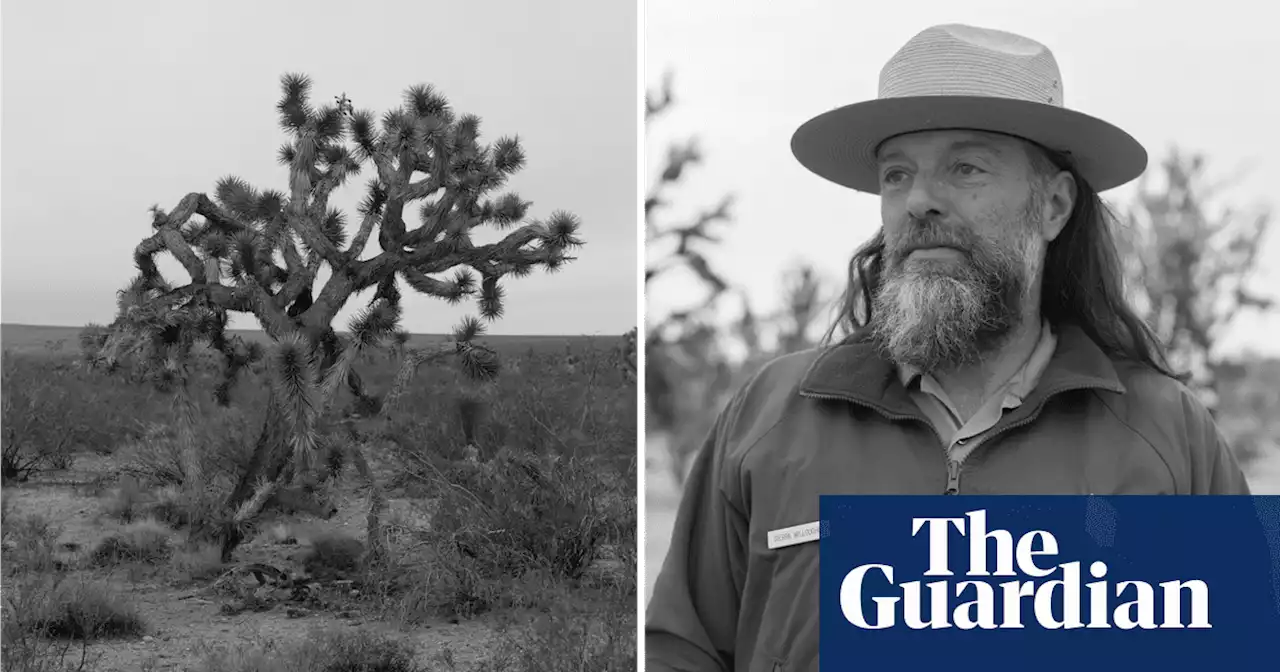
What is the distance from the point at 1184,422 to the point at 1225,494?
0.14 meters

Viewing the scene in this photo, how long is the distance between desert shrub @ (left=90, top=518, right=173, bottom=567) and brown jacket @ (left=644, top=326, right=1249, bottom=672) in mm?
2233

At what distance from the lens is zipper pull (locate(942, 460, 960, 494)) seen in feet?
6.58

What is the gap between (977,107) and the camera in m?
2.04

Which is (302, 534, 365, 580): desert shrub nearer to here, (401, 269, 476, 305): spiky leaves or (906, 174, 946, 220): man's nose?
(401, 269, 476, 305): spiky leaves

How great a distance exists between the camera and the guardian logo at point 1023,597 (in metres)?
2.15

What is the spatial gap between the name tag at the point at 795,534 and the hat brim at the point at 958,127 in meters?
0.61

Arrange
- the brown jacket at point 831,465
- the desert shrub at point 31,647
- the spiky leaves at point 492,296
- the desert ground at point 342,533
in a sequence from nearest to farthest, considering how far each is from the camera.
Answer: the brown jacket at point 831,465, the desert shrub at point 31,647, the desert ground at point 342,533, the spiky leaves at point 492,296

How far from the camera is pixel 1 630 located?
138 inches

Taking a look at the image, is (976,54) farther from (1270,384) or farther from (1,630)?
(1,630)

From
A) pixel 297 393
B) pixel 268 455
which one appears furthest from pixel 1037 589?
pixel 268 455

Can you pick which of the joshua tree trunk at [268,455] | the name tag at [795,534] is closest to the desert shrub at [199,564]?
the joshua tree trunk at [268,455]

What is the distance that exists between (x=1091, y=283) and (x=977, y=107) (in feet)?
1.21

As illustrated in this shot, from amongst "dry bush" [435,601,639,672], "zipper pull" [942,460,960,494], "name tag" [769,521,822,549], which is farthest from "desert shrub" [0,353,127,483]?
"zipper pull" [942,460,960,494]

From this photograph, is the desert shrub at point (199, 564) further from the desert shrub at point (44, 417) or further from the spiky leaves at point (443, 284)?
the spiky leaves at point (443, 284)
